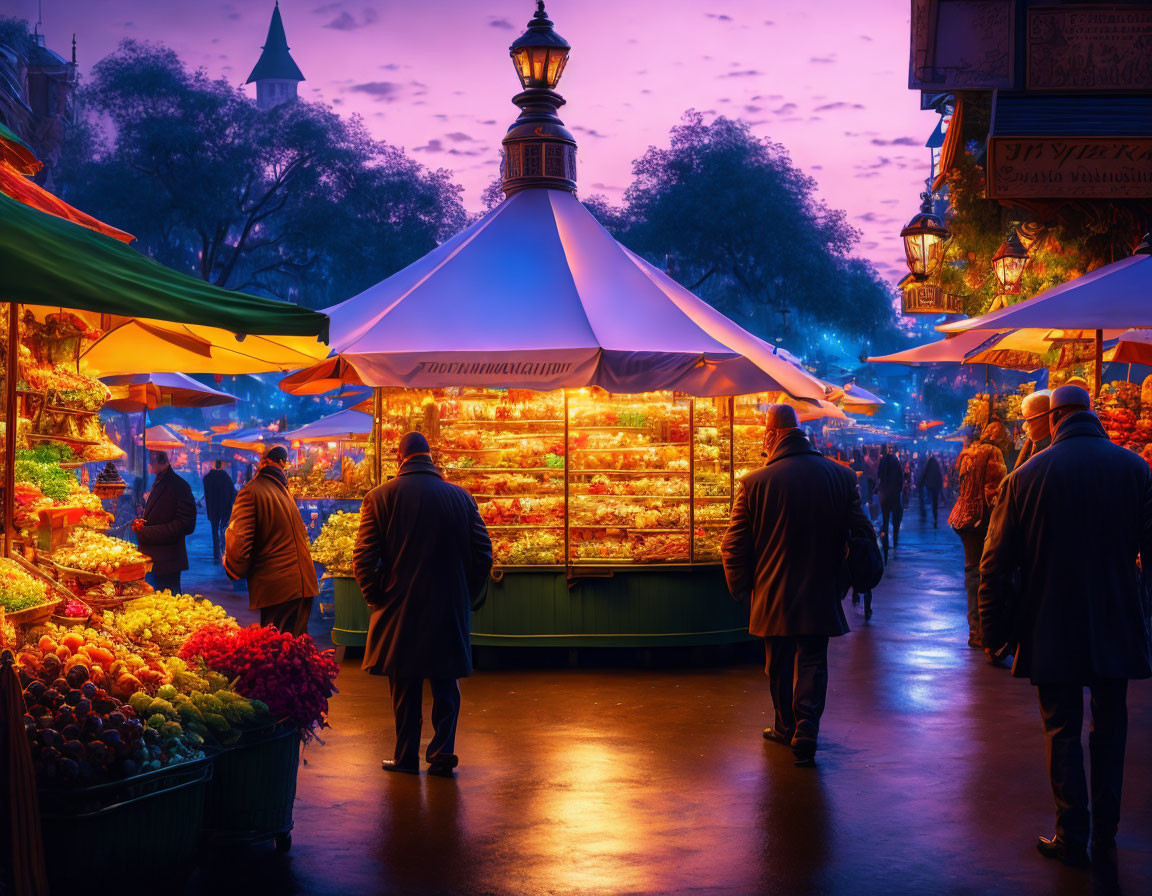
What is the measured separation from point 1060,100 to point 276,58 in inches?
5302

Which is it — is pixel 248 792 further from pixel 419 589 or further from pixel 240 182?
pixel 240 182

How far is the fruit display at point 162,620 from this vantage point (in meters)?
6.84

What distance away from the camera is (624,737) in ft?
28.7

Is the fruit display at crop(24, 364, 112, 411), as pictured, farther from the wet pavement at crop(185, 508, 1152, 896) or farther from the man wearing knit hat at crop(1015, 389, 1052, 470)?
the man wearing knit hat at crop(1015, 389, 1052, 470)

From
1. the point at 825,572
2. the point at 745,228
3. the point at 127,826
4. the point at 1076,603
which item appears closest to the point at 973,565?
the point at 825,572

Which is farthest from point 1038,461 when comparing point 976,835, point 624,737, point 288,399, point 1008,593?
point 288,399

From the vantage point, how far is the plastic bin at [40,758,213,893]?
4.87 m

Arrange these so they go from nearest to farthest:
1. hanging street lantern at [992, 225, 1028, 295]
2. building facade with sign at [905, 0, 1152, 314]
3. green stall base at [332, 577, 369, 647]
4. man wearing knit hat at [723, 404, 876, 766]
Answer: man wearing knit hat at [723, 404, 876, 766] → building facade with sign at [905, 0, 1152, 314] → green stall base at [332, 577, 369, 647] → hanging street lantern at [992, 225, 1028, 295]

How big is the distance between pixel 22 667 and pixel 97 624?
1.55m

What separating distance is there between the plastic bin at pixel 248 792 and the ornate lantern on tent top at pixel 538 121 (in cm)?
963

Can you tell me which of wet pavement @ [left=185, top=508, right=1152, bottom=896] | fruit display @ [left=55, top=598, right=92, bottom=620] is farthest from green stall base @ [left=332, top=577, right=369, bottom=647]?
fruit display @ [left=55, top=598, right=92, bottom=620]

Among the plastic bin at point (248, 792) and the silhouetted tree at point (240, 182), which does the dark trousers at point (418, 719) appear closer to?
the plastic bin at point (248, 792)

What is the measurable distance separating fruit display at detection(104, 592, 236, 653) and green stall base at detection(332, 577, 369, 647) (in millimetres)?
4710

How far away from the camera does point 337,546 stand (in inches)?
516
